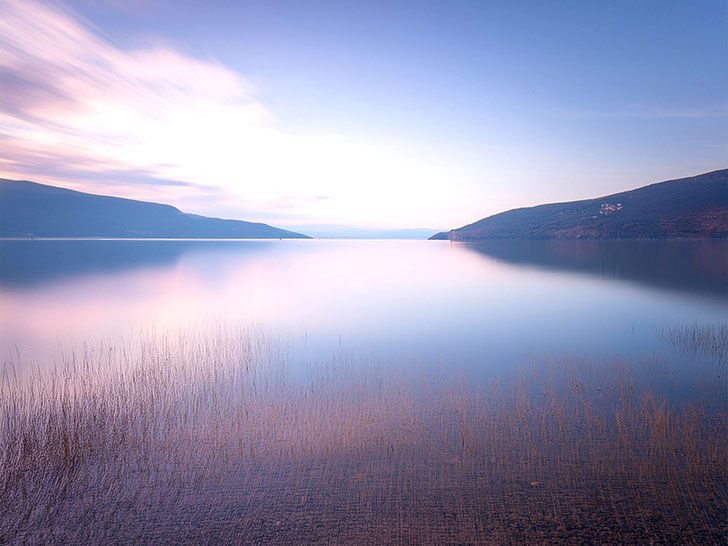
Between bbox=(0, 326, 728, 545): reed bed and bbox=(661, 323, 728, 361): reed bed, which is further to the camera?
bbox=(661, 323, 728, 361): reed bed

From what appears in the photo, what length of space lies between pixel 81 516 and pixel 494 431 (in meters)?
5.40

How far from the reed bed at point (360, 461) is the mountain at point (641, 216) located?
10628cm

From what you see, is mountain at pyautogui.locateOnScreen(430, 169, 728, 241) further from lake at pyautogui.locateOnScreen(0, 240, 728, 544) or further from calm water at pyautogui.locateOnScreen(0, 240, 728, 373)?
lake at pyautogui.locateOnScreen(0, 240, 728, 544)

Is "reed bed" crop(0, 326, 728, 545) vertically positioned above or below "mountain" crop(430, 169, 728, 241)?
below

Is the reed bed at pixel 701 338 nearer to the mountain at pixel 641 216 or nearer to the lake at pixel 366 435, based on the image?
the lake at pixel 366 435

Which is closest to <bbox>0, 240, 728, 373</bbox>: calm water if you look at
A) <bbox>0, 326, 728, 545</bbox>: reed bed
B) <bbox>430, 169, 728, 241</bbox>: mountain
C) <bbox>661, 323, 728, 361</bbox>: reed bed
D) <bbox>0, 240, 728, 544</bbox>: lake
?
<bbox>0, 240, 728, 544</bbox>: lake

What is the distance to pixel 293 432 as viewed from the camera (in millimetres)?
6176

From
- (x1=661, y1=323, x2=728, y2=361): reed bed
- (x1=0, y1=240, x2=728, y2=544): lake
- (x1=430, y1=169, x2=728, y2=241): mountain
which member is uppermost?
(x1=430, y1=169, x2=728, y2=241): mountain

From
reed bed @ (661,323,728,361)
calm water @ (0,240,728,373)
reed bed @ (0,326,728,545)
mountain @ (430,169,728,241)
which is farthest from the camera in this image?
mountain @ (430,169,728,241)

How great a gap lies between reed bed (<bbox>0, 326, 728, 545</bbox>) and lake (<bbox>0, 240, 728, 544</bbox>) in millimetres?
29

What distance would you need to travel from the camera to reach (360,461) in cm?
537

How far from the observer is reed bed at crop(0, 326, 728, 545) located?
4152mm

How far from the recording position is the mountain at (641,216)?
9525cm

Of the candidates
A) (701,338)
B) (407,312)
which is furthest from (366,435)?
(407,312)
